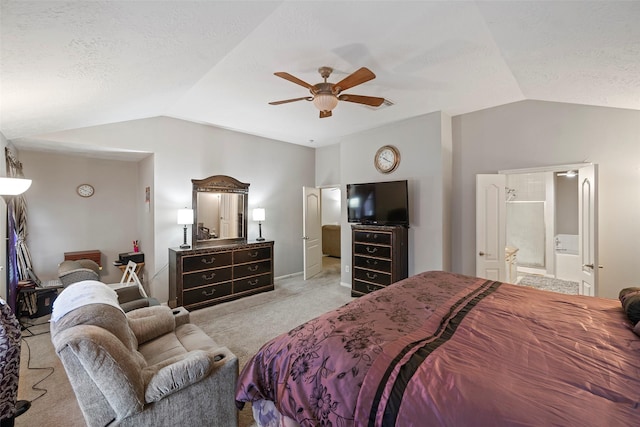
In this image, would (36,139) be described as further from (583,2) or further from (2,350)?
(583,2)

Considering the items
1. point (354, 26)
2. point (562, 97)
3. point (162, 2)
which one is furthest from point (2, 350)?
point (562, 97)

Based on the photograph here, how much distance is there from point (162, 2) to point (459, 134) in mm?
4183

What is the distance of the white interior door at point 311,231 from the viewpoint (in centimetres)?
577

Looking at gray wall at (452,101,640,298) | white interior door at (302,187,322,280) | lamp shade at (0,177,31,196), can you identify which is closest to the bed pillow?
gray wall at (452,101,640,298)

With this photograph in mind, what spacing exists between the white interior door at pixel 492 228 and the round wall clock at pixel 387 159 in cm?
128

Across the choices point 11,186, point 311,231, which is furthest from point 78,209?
point 311,231

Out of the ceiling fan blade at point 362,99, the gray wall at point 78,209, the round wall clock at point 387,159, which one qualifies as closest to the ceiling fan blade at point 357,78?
the ceiling fan blade at point 362,99

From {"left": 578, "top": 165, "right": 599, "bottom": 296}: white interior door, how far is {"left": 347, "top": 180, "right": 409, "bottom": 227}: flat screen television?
1.99 meters

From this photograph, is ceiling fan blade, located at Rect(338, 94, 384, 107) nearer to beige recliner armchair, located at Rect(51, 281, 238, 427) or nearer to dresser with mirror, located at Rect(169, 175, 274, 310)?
beige recliner armchair, located at Rect(51, 281, 238, 427)

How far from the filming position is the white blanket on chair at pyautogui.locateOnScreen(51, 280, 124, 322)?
1.63m

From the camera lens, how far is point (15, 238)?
11.5 ft

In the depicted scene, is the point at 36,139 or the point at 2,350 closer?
the point at 2,350

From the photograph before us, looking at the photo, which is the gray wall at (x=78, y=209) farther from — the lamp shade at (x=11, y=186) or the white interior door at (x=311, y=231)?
Result: the white interior door at (x=311, y=231)

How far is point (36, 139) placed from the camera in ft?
11.4
